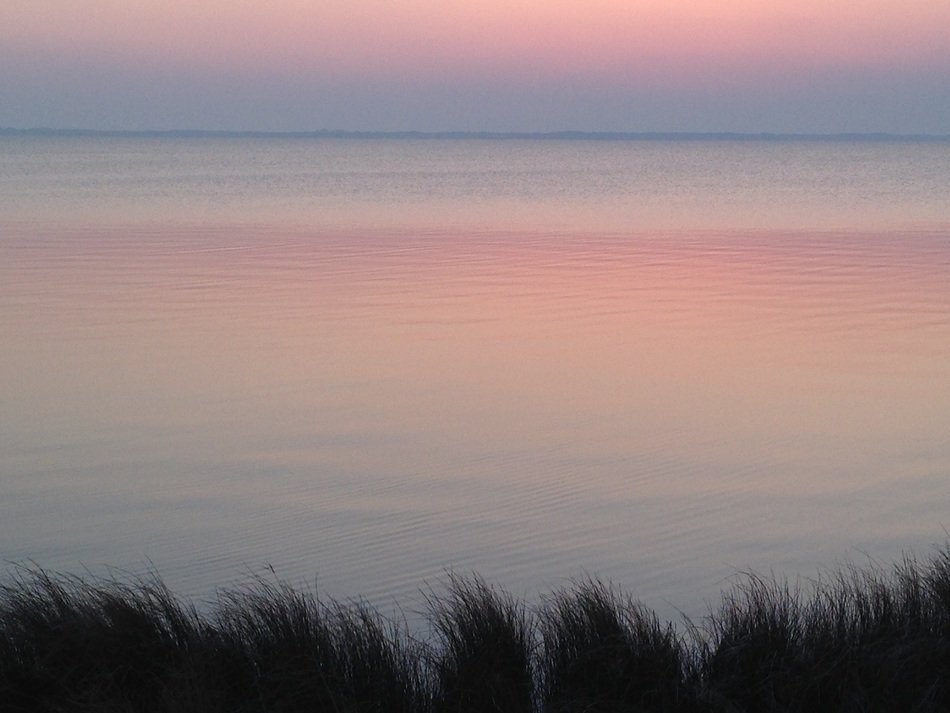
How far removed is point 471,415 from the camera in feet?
33.2

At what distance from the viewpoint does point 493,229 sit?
27.1 metres

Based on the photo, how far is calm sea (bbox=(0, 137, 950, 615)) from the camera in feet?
23.7

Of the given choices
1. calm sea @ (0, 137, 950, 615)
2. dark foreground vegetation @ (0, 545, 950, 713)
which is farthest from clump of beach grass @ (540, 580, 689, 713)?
calm sea @ (0, 137, 950, 615)

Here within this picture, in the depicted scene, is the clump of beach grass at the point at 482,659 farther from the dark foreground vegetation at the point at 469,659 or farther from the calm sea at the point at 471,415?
the calm sea at the point at 471,415

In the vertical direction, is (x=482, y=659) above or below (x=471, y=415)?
below

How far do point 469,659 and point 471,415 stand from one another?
520cm

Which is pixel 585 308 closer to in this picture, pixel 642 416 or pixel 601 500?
pixel 642 416

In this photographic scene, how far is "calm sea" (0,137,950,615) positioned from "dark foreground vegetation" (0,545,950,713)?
1296 mm

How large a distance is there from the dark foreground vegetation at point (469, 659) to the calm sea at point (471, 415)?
4.25 feet

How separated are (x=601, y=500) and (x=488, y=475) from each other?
0.83 metres

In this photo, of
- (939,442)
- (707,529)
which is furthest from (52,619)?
(939,442)

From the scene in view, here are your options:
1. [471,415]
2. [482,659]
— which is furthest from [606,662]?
[471,415]

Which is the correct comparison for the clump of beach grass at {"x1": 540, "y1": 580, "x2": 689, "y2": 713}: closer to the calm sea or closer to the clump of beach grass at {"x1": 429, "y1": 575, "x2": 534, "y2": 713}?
the clump of beach grass at {"x1": 429, "y1": 575, "x2": 534, "y2": 713}

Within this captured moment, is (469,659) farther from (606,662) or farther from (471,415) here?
(471,415)
